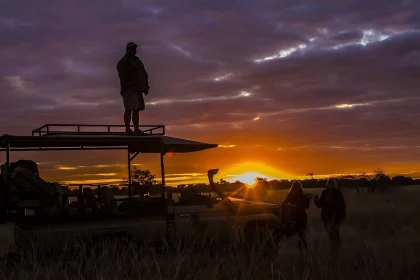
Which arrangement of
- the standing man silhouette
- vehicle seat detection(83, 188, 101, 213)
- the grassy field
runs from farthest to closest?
1. the standing man silhouette
2. vehicle seat detection(83, 188, 101, 213)
3. the grassy field

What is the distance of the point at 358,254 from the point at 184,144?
3785mm

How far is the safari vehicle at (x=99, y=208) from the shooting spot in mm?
8281

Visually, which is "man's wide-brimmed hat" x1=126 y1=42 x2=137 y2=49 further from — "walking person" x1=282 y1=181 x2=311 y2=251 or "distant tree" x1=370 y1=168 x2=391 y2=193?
"distant tree" x1=370 y1=168 x2=391 y2=193

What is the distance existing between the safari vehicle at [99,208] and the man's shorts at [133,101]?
2.02 metres

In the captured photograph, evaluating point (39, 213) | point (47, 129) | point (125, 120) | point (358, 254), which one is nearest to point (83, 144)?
point (47, 129)

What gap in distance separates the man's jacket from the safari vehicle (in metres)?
2.33

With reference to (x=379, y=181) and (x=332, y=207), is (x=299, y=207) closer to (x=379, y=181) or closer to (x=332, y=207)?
(x=332, y=207)

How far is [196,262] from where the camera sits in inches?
323

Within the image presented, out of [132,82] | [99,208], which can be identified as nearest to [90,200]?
[99,208]

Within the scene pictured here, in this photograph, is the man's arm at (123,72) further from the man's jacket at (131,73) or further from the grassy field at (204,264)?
the grassy field at (204,264)

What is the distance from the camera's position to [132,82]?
12406 mm

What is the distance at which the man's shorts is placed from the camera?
485 inches

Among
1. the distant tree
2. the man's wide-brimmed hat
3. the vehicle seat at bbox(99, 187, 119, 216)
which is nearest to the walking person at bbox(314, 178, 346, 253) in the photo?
the vehicle seat at bbox(99, 187, 119, 216)

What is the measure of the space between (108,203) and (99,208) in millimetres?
261
